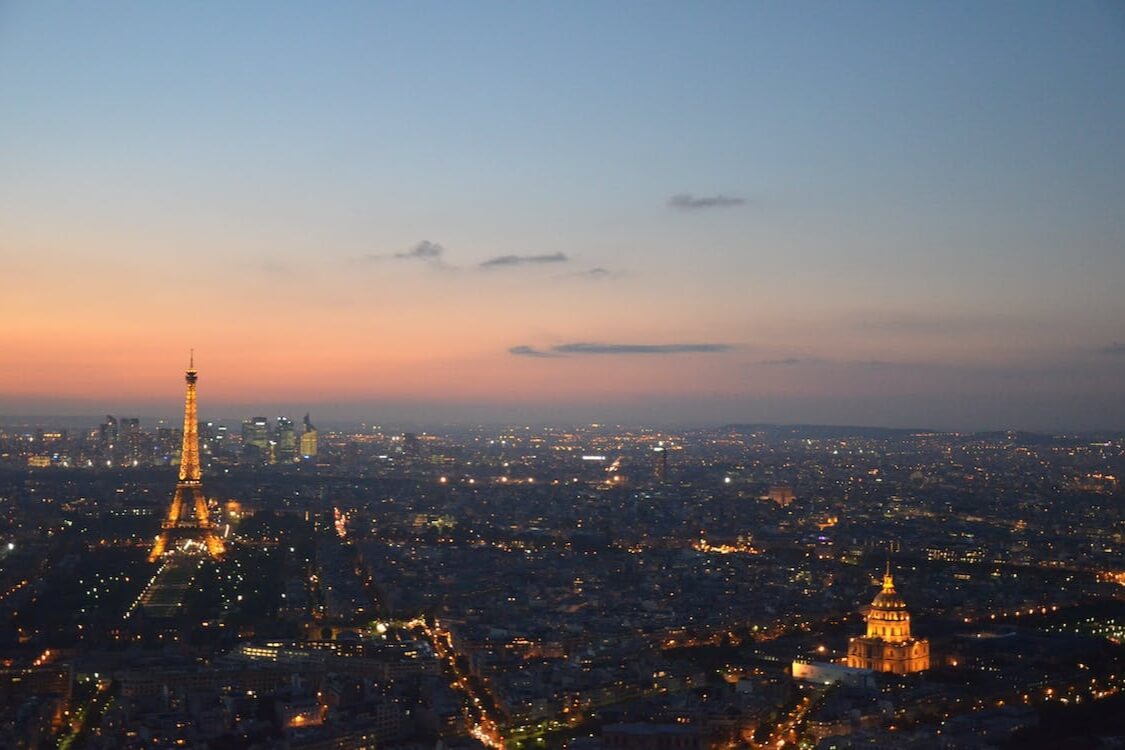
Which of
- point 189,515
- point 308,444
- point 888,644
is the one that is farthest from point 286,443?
point 888,644

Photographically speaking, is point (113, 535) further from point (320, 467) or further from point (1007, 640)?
point (320, 467)

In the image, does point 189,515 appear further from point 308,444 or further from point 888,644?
point 308,444

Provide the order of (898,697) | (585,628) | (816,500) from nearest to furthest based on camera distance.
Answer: (898,697) → (585,628) → (816,500)

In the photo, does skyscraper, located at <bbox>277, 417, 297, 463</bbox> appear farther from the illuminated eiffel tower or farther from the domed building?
the domed building

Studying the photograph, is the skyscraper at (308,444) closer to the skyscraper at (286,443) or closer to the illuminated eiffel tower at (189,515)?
the skyscraper at (286,443)

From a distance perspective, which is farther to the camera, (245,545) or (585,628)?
(245,545)

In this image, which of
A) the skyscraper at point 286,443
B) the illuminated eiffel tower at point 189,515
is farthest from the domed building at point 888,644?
the skyscraper at point 286,443

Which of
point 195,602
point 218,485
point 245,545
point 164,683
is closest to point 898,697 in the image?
point 164,683

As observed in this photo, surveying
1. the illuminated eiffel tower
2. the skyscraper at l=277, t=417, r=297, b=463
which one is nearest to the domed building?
the illuminated eiffel tower
